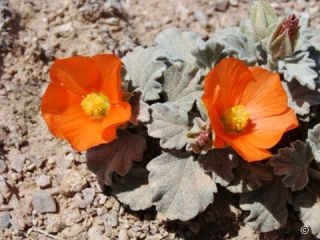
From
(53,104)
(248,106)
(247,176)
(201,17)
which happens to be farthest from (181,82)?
(201,17)

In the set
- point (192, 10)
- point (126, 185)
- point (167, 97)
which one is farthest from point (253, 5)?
point (126, 185)

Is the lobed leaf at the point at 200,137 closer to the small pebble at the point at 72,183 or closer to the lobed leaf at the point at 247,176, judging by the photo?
the lobed leaf at the point at 247,176

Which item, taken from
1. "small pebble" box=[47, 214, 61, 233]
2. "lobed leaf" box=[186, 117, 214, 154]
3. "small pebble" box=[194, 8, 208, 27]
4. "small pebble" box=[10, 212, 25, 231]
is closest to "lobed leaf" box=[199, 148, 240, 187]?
"lobed leaf" box=[186, 117, 214, 154]

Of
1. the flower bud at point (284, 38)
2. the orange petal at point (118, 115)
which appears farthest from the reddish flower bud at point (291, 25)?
the orange petal at point (118, 115)

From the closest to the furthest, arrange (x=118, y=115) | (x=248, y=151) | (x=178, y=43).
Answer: (x=248, y=151), (x=118, y=115), (x=178, y=43)

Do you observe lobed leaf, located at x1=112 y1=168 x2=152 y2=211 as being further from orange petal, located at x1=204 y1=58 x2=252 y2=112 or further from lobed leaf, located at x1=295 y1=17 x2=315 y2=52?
lobed leaf, located at x1=295 y1=17 x2=315 y2=52

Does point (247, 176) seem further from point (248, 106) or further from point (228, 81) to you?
point (228, 81)
